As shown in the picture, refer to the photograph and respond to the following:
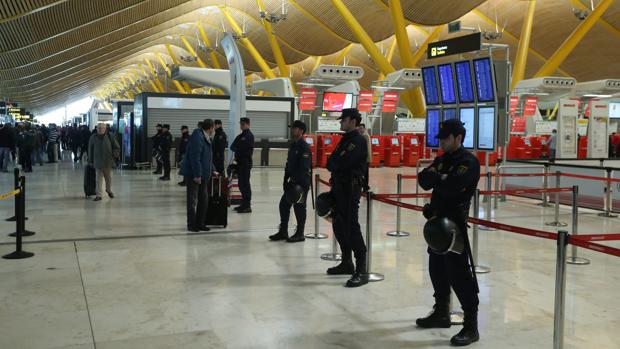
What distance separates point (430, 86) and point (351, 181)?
22.4 ft

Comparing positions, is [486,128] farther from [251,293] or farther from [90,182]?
[90,182]

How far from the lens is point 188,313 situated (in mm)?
4902

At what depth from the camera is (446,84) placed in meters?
11.5

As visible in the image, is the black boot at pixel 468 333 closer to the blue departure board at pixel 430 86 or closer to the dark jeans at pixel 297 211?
the dark jeans at pixel 297 211

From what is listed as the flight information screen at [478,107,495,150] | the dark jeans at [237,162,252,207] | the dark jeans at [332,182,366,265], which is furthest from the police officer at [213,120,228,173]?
the dark jeans at [332,182,366,265]

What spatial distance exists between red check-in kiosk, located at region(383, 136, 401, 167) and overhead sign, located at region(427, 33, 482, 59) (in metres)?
15.5

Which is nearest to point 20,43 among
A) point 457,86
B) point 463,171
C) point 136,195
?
point 136,195

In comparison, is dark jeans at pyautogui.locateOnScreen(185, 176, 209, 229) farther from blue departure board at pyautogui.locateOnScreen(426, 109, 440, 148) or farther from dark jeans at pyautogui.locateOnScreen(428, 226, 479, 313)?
dark jeans at pyautogui.locateOnScreen(428, 226, 479, 313)

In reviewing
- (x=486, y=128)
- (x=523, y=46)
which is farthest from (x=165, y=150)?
(x=523, y=46)

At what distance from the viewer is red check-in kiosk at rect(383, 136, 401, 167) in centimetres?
2712

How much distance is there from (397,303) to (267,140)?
18.1 metres

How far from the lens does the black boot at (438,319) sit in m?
4.62

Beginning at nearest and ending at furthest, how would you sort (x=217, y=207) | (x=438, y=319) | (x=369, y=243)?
(x=438, y=319), (x=369, y=243), (x=217, y=207)

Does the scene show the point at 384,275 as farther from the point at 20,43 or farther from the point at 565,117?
the point at 20,43
